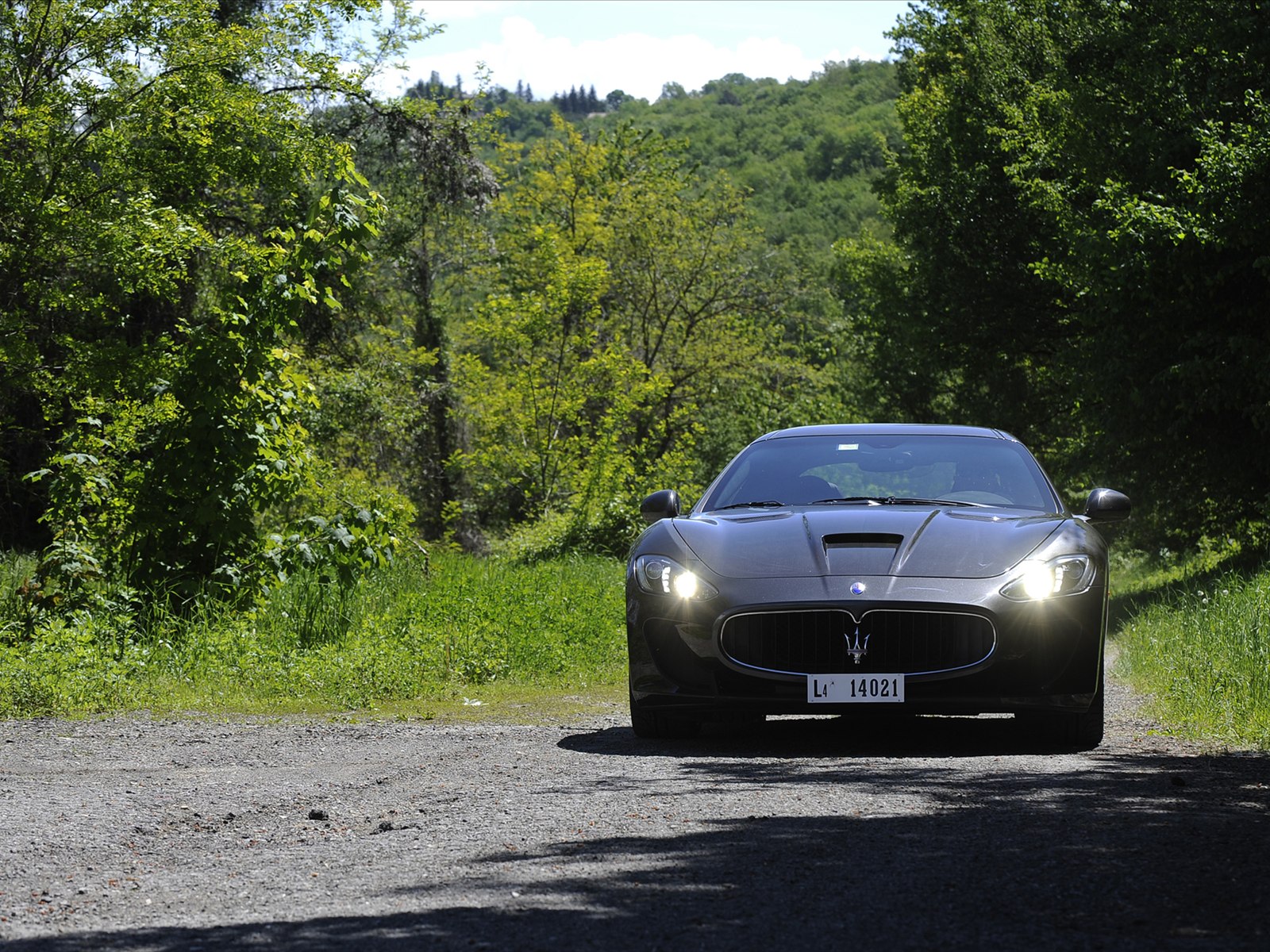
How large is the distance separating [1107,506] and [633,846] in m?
4.18

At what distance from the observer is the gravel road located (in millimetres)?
3705

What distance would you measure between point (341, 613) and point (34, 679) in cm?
325

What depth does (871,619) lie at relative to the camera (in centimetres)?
693

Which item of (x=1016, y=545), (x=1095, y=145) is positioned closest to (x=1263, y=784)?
(x=1016, y=545)

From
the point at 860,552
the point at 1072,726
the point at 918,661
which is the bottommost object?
the point at 1072,726

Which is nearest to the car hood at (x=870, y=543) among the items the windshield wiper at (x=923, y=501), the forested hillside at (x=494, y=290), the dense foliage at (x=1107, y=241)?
the windshield wiper at (x=923, y=501)

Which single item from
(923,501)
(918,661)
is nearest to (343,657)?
(923,501)

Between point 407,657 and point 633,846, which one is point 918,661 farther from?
point 407,657

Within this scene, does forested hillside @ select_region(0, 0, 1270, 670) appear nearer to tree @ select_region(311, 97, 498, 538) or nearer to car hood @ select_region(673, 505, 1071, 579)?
tree @ select_region(311, 97, 498, 538)

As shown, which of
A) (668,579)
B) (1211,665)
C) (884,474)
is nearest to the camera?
(668,579)

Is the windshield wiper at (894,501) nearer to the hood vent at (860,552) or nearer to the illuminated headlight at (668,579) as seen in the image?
the hood vent at (860,552)

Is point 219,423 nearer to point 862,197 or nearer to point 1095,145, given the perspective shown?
point 1095,145

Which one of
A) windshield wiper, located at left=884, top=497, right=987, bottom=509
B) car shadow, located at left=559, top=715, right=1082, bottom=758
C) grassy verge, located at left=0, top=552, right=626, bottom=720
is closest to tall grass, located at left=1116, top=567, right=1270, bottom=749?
car shadow, located at left=559, top=715, right=1082, bottom=758

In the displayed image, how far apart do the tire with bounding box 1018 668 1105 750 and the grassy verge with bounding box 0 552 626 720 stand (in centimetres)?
318
